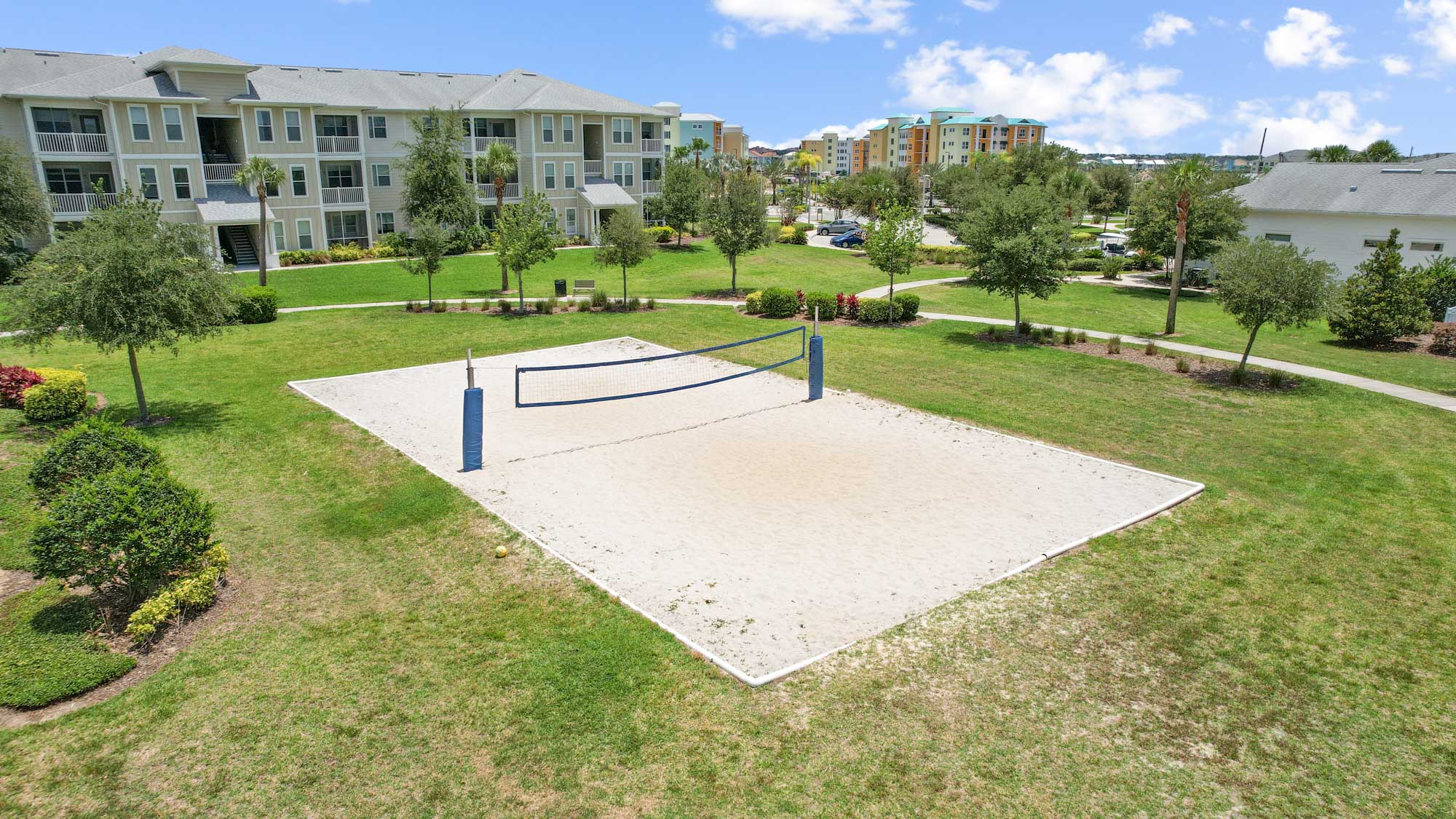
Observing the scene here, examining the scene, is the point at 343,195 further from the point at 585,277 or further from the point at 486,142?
the point at 585,277

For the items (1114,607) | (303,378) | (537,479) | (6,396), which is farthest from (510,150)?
(1114,607)

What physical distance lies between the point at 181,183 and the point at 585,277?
21.4m

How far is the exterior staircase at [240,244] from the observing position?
4303cm

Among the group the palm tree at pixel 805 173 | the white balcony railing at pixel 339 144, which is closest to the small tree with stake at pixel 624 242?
the white balcony railing at pixel 339 144

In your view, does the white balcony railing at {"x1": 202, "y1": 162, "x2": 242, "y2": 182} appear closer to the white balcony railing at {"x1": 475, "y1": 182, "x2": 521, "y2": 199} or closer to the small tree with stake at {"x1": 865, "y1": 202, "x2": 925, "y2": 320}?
the white balcony railing at {"x1": 475, "y1": 182, "x2": 521, "y2": 199}

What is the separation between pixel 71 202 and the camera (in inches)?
1583

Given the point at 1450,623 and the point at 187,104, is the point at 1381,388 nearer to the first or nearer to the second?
the point at 1450,623

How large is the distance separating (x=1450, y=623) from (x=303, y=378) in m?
22.9

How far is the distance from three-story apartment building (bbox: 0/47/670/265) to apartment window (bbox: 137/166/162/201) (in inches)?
2.6

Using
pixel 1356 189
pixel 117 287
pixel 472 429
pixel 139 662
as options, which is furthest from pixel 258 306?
pixel 1356 189

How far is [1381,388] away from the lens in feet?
71.5

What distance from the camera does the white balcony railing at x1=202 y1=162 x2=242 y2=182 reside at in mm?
43062

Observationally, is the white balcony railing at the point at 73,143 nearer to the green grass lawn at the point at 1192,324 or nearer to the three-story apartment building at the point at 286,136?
the three-story apartment building at the point at 286,136

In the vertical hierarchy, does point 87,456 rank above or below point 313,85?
below
